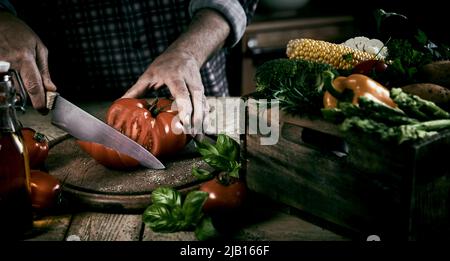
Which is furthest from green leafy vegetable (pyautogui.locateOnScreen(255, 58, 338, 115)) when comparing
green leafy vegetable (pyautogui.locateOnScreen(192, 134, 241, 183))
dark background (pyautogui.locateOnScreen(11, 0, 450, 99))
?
dark background (pyautogui.locateOnScreen(11, 0, 450, 99))

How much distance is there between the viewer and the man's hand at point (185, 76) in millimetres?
1443

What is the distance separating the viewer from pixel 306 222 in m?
1.10

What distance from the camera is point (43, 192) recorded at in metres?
1.09

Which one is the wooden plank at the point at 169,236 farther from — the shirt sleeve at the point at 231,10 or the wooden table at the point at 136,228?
the shirt sleeve at the point at 231,10

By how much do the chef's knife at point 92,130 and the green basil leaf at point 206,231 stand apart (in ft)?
1.16

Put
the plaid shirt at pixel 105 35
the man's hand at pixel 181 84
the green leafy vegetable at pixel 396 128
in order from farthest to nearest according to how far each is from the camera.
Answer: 1. the plaid shirt at pixel 105 35
2. the man's hand at pixel 181 84
3. the green leafy vegetable at pixel 396 128

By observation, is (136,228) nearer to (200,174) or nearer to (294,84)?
(200,174)

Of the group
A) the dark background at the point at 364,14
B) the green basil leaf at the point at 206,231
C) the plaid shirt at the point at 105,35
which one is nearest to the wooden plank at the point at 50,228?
the green basil leaf at the point at 206,231

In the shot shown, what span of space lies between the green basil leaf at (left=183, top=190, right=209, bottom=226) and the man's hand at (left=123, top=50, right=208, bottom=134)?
0.42 metres

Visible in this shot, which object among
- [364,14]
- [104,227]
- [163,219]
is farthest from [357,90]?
[364,14]

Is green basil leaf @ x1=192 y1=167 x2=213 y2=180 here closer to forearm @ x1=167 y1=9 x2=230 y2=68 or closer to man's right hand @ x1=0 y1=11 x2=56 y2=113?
man's right hand @ x1=0 y1=11 x2=56 y2=113

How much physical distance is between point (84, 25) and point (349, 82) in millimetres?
1334

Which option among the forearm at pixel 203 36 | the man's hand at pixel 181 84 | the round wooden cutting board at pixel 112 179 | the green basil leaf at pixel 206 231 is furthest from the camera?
the forearm at pixel 203 36
